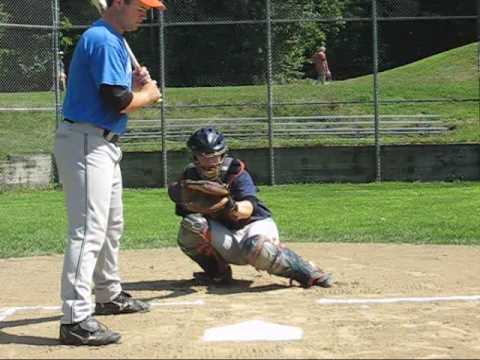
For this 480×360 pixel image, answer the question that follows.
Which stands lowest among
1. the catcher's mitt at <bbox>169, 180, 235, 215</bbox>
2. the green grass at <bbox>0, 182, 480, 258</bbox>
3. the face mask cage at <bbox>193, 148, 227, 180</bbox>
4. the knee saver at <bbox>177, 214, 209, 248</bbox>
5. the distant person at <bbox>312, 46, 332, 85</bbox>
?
the green grass at <bbox>0, 182, 480, 258</bbox>

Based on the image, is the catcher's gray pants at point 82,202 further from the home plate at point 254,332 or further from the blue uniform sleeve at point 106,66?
the home plate at point 254,332

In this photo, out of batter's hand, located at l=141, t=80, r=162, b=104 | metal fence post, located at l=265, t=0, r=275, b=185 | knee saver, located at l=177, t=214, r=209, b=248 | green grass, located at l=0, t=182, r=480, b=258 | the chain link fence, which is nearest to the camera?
batter's hand, located at l=141, t=80, r=162, b=104

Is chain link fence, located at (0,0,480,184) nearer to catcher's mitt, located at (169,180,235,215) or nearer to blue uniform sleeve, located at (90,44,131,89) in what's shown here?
catcher's mitt, located at (169,180,235,215)

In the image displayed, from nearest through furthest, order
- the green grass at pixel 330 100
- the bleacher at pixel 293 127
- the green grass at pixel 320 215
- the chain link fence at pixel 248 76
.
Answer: the green grass at pixel 320 215, the chain link fence at pixel 248 76, the green grass at pixel 330 100, the bleacher at pixel 293 127

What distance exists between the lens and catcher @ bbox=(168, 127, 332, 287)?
6.19 m

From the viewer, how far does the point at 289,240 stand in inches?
371

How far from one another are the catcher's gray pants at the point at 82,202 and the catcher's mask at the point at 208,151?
121 cm

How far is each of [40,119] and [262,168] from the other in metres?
5.03

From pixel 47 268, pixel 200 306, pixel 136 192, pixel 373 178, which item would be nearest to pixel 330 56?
pixel 373 178

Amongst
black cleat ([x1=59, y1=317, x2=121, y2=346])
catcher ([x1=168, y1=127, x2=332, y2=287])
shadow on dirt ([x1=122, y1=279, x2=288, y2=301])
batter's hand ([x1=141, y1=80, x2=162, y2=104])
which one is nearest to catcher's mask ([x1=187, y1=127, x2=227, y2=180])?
catcher ([x1=168, y1=127, x2=332, y2=287])

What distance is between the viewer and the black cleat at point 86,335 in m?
4.77

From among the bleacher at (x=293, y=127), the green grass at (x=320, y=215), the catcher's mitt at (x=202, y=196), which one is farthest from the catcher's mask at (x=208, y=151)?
the bleacher at (x=293, y=127)

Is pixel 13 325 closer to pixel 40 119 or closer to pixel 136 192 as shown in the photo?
pixel 136 192

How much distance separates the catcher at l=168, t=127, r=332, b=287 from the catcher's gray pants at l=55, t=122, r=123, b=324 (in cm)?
120
